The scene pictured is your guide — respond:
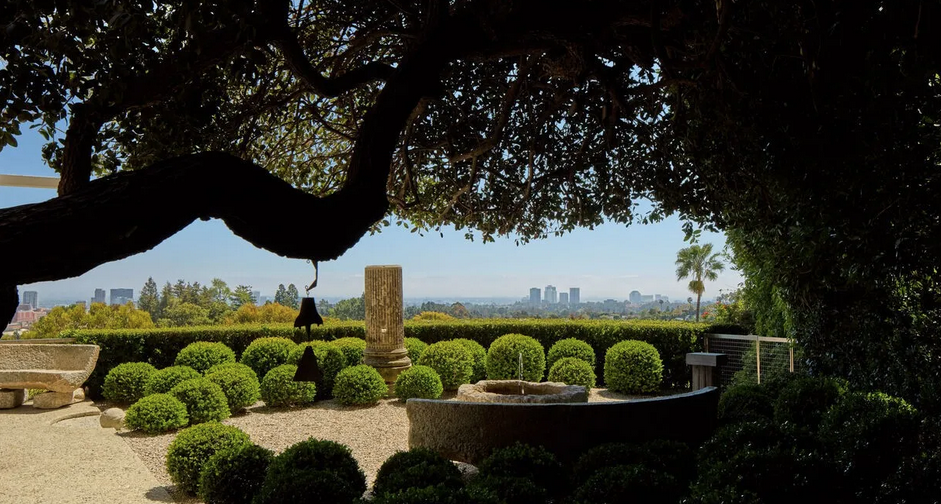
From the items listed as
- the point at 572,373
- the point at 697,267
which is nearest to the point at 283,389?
the point at 572,373

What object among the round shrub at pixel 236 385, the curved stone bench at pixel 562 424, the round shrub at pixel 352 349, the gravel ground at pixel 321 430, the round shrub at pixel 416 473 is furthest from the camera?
the round shrub at pixel 352 349

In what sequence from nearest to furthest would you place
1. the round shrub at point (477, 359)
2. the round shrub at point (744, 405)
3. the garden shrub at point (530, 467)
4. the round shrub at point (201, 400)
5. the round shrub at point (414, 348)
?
the garden shrub at point (530, 467) → the round shrub at point (744, 405) → the round shrub at point (201, 400) → the round shrub at point (477, 359) → the round shrub at point (414, 348)

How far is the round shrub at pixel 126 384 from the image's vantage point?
1046cm

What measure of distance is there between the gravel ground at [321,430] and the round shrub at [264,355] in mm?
781

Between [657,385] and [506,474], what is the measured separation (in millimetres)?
7883

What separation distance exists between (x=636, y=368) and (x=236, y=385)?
6.68m

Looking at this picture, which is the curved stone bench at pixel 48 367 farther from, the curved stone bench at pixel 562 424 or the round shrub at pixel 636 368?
the round shrub at pixel 636 368

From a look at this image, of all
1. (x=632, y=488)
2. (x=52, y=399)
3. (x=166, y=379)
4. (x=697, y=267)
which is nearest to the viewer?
(x=632, y=488)

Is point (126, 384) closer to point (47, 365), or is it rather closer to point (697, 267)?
point (47, 365)

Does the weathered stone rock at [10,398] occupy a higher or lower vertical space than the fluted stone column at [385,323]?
lower

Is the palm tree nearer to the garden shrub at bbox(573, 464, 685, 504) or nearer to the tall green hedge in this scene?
the tall green hedge

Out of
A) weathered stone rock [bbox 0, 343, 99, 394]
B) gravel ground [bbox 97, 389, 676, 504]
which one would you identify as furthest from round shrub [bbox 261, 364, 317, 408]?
weathered stone rock [bbox 0, 343, 99, 394]

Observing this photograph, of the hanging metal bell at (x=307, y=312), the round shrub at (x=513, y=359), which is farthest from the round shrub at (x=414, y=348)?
the hanging metal bell at (x=307, y=312)

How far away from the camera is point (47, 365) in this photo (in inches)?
429
